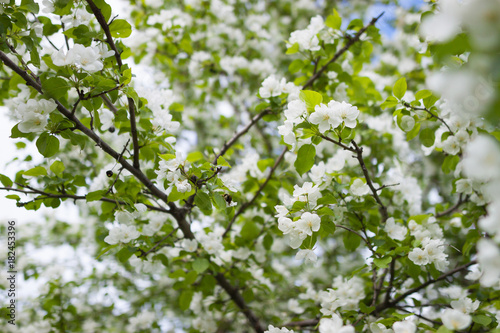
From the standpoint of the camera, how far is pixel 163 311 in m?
3.94

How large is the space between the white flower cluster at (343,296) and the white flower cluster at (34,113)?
1525mm

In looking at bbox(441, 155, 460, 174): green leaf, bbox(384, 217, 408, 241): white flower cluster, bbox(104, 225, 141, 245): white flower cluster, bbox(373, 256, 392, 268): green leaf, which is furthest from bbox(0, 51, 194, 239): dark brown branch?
bbox(441, 155, 460, 174): green leaf

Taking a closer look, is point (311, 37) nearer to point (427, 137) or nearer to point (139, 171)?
point (427, 137)

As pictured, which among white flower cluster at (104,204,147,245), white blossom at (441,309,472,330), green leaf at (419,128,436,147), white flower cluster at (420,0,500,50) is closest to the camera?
white flower cluster at (420,0,500,50)

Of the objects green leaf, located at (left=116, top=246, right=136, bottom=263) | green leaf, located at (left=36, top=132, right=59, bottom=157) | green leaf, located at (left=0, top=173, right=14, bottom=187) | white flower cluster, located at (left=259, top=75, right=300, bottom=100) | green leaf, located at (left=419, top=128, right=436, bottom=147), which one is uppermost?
white flower cluster, located at (left=259, top=75, right=300, bottom=100)

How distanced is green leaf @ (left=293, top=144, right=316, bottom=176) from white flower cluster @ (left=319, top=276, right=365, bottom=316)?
2.18 feet

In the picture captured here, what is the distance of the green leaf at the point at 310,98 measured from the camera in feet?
4.58

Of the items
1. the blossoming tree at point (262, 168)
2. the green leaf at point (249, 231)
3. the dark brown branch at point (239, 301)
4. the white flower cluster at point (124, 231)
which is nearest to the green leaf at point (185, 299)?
the blossoming tree at point (262, 168)

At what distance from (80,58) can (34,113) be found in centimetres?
30

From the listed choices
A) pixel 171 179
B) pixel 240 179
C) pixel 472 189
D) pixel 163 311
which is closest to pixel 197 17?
pixel 240 179

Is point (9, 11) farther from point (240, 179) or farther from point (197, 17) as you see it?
point (197, 17)

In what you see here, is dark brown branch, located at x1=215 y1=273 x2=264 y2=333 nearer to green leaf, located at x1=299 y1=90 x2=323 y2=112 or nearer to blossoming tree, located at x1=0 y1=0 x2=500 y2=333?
blossoming tree, located at x1=0 y1=0 x2=500 y2=333

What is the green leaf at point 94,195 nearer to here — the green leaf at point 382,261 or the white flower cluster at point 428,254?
the green leaf at point 382,261

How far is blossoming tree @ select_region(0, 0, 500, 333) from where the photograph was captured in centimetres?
136
